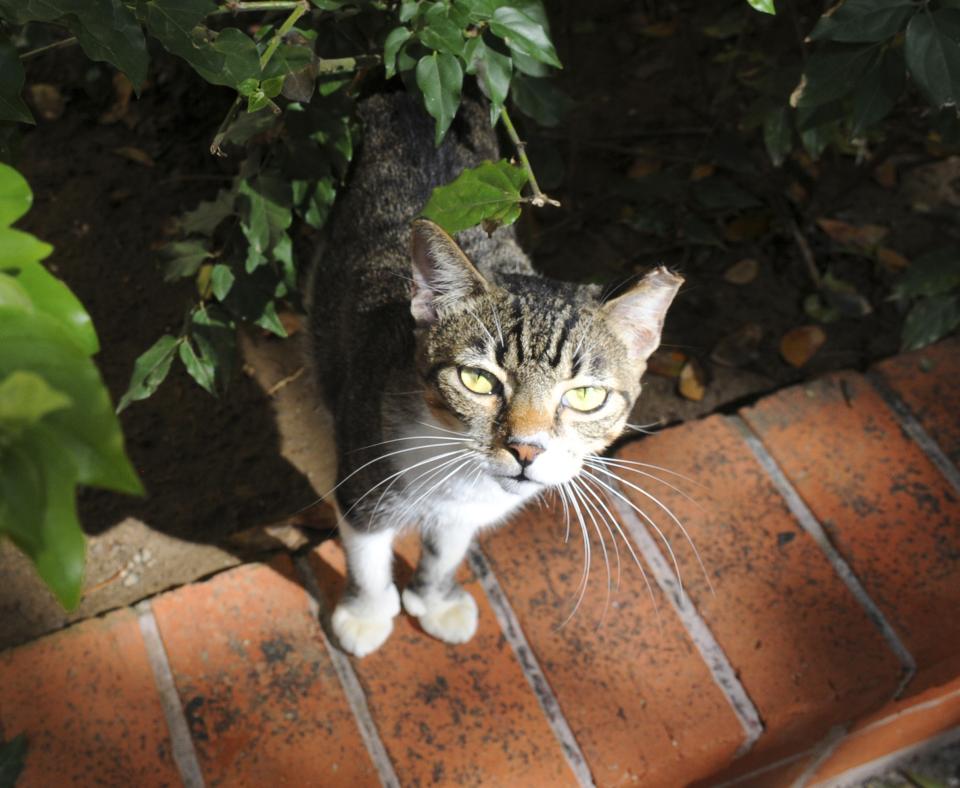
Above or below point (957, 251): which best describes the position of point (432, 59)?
above

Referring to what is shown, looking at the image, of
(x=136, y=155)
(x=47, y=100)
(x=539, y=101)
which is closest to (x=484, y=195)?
(x=539, y=101)

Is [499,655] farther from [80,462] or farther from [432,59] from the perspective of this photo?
[80,462]

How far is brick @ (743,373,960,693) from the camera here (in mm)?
1677

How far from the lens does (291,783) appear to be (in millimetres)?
1457

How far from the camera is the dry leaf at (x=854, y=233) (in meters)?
2.33

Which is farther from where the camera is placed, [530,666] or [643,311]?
[530,666]

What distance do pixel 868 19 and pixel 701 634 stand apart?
3.38 ft

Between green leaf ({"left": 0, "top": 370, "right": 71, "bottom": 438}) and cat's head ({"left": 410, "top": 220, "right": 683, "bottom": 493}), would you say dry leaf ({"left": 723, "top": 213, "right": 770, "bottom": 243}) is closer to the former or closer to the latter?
cat's head ({"left": 410, "top": 220, "right": 683, "bottom": 493})

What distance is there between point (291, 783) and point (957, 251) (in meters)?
1.67

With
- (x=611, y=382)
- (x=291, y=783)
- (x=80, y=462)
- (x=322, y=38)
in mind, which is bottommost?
(x=291, y=783)

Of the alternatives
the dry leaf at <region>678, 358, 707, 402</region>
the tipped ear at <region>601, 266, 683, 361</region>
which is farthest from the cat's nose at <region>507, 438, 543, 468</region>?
the dry leaf at <region>678, 358, 707, 402</region>

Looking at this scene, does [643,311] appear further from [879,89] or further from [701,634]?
[701,634]

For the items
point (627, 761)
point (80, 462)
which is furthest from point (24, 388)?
point (627, 761)

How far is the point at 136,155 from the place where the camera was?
2.43 metres
